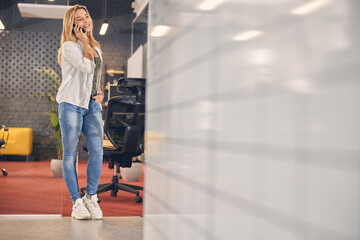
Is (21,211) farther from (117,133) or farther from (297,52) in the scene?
(297,52)

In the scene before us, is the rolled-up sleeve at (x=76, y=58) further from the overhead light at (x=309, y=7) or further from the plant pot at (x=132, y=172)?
the overhead light at (x=309, y=7)

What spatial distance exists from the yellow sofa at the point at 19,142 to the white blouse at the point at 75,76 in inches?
16.9

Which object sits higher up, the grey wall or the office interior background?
the grey wall

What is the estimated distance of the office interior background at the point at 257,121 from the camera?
0.32 m

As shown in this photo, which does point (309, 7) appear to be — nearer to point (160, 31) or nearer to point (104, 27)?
point (160, 31)

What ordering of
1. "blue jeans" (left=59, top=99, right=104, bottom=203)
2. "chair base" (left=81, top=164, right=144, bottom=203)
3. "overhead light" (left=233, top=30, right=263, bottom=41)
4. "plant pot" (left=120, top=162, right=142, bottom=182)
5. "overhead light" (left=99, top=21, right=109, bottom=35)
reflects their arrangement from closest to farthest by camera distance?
1. "overhead light" (left=233, top=30, right=263, bottom=41)
2. "blue jeans" (left=59, top=99, right=104, bottom=203)
3. "overhead light" (left=99, top=21, right=109, bottom=35)
4. "chair base" (left=81, top=164, right=144, bottom=203)
5. "plant pot" (left=120, top=162, right=142, bottom=182)

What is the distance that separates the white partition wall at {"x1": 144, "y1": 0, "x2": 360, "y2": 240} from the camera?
0.32m

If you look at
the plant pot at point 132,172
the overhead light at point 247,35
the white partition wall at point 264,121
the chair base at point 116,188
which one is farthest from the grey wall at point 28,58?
the overhead light at point 247,35

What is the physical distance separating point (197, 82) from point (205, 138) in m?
0.10

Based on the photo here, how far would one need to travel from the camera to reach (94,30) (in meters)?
2.77

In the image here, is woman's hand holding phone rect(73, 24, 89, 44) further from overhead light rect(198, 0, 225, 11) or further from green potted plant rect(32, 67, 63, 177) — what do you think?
overhead light rect(198, 0, 225, 11)

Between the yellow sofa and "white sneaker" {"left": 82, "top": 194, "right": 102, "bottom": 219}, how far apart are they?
53cm

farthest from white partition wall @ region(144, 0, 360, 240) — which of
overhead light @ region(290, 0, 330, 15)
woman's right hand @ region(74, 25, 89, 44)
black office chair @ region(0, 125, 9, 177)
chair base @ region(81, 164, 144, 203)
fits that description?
chair base @ region(81, 164, 144, 203)

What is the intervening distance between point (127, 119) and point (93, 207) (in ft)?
2.85
